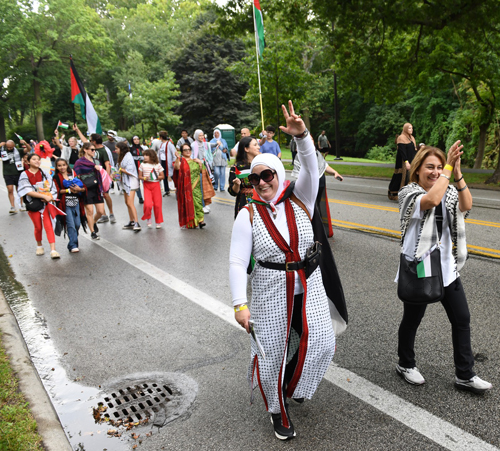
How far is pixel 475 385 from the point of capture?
3.31 metres

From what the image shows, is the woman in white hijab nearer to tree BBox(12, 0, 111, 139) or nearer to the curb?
the curb

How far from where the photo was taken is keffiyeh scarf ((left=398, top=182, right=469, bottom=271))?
128 inches

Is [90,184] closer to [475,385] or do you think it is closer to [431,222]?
[431,222]

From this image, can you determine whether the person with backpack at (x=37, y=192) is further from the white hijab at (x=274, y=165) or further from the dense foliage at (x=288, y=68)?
the dense foliage at (x=288, y=68)

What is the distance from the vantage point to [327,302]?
10.3 feet

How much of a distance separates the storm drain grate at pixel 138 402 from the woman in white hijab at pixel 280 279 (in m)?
0.97

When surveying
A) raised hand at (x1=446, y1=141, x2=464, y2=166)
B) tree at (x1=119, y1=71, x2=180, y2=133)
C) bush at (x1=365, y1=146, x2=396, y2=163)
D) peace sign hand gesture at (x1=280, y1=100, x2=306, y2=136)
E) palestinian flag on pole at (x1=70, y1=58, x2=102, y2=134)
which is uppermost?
tree at (x1=119, y1=71, x2=180, y2=133)

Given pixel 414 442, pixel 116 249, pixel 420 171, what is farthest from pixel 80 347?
pixel 116 249

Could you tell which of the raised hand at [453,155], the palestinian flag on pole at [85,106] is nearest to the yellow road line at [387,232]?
the raised hand at [453,155]

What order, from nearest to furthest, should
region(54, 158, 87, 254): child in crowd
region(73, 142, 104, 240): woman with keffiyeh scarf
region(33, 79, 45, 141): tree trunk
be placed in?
1. region(54, 158, 87, 254): child in crowd
2. region(73, 142, 104, 240): woman with keffiyeh scarf
3. region(33, 79, 45, 141): tree trunk

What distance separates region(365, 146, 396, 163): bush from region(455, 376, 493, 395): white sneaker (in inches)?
1456

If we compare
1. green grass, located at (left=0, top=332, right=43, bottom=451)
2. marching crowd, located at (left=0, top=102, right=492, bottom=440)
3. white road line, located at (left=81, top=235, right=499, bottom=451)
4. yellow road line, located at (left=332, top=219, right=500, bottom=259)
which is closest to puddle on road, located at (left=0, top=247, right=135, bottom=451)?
green grass, located at (left=0, top=332, right=43, bottom=451)

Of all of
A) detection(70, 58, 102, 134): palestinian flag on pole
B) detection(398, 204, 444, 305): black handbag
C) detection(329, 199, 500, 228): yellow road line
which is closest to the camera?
detection(398, 204, 444, 305): black handbag

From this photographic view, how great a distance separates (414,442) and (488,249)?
500 centimetres
